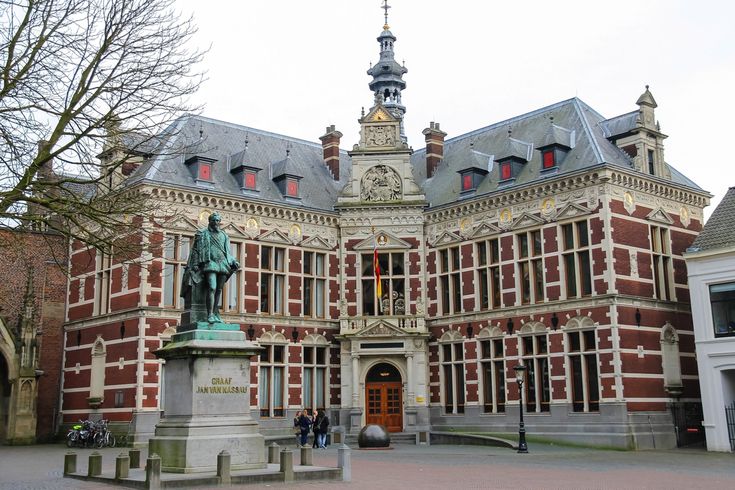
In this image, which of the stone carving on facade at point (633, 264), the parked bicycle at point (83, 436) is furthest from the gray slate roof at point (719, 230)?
the parked bicycle at point (83, 436)

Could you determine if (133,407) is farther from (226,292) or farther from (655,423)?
(655,423)

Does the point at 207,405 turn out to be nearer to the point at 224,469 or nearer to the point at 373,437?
the point at 224,469

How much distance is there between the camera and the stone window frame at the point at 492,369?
32.6 metres

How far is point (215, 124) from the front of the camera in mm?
37688

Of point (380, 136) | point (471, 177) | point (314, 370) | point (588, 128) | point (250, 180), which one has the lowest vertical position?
point (314, 370)

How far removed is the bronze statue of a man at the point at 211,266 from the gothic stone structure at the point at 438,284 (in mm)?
10703

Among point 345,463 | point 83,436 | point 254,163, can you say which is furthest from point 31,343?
point 345,463

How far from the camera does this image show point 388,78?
46.8 metres

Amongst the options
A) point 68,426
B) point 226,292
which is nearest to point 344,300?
point 226,292

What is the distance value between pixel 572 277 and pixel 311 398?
1212 cm

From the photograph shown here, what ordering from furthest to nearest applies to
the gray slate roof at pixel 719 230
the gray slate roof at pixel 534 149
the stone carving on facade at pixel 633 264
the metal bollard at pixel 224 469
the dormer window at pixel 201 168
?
1. the dormer window at pixel 201 168
2. the gray slate roof at pixel 534 149
3. the stone carving on facade at pixel 633 264
4. the gray slate roof at pixel 719 230
5. the metal bollard at pixel 224 469

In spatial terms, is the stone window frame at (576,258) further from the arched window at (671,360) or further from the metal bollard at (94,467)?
the metal bollard at (94,467)

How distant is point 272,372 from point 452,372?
7.47 metres

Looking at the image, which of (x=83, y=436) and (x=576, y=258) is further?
(x=576, y=258)
